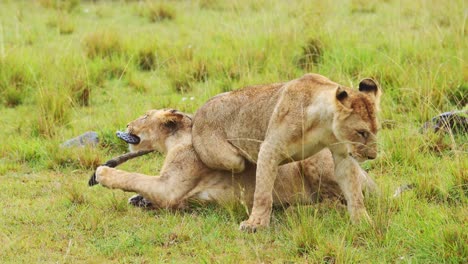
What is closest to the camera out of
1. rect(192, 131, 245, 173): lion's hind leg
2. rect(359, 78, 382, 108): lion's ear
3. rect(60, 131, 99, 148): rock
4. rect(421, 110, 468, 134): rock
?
rect(359, 78, 382, 108): lion's ear

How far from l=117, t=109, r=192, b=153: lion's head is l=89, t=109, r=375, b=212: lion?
211 mm

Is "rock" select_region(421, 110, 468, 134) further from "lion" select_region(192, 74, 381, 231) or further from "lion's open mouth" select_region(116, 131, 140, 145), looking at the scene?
"lion's open mouth" select_region(116, 131, 140, 145)

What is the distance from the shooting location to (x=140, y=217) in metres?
5.92

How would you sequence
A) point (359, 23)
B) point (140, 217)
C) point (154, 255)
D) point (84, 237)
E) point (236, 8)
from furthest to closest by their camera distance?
point (236, 8) < point (359, 23) < point (140, 217) < point (84, 237) < point (154, 255)

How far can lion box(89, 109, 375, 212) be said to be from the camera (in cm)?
585

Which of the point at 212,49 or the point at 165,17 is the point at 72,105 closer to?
Result: the point at 212,49

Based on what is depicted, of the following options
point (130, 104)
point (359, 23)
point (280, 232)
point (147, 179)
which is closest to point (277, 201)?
point (280, 232)

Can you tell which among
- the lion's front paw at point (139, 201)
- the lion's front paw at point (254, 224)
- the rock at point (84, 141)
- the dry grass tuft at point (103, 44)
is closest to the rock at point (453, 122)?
the lion's front paw at point (254, 224)

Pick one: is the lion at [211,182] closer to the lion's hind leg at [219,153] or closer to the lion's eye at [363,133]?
the lion's hind leg at [219,153]

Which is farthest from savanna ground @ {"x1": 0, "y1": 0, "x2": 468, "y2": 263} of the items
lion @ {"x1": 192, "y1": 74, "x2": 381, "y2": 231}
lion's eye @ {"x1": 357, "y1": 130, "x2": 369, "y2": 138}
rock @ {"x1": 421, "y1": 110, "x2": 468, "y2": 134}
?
lion's eye @ {"x1": 357, "y1": 130, "x2": 369, "y2": 138}

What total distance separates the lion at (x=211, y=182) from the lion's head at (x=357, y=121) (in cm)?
80

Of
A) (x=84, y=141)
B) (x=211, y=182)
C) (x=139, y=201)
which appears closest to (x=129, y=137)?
(x=139, y=201)

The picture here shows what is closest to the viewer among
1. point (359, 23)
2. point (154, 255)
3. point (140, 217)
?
→ point (154, 255)

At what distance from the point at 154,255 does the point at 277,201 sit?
1.08 meters
